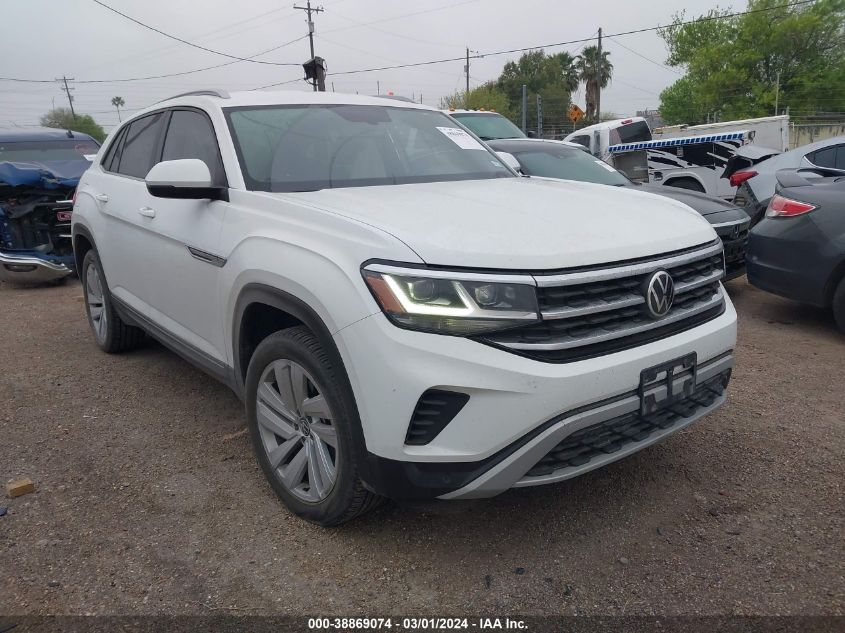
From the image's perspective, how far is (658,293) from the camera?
2395 millimetres

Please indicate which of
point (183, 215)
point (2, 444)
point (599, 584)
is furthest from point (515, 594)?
point (2, 444)

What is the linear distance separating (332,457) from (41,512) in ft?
4.60

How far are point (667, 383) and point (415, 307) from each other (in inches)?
38.7

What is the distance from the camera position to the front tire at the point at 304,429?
2.34 meters

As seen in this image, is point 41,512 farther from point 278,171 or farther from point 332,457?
point 278,171

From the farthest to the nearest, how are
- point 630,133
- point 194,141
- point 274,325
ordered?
point 630,133
point 194,141
point 274,325

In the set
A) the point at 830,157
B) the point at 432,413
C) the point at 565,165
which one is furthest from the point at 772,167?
the point at 432,413

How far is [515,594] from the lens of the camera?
7.60ft

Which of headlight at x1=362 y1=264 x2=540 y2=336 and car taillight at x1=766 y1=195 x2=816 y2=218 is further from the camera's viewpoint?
car taillight at x1=766 y1=195 x2=816 y2=218

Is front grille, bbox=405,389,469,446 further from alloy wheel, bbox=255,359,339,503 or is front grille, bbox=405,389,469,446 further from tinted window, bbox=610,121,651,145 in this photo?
tinted window, bbox=610,121,651,145

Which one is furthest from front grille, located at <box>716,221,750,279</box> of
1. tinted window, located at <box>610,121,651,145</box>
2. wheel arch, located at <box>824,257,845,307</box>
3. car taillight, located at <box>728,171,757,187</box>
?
tinted window, located at <box>610,121,651,145</box>

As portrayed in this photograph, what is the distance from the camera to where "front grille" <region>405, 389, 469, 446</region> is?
2090 millimetres

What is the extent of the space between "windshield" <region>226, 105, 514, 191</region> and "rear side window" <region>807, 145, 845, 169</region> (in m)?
4.53

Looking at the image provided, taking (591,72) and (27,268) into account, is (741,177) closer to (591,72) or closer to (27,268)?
(27,268)
